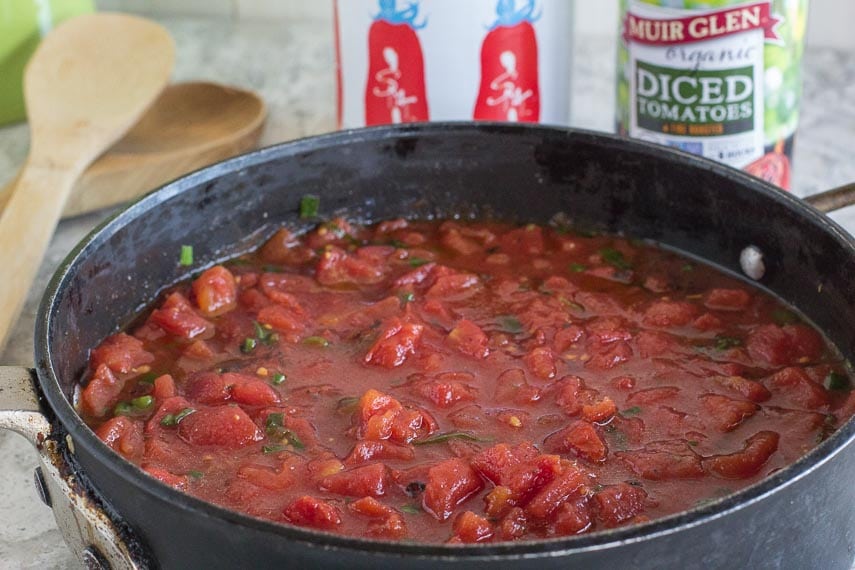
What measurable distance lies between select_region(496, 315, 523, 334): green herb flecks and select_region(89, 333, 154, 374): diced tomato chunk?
49cm

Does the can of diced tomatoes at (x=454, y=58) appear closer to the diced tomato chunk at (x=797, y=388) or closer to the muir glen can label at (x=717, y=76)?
the muir glen can label at (x=717, y=76)

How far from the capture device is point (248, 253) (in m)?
1.90

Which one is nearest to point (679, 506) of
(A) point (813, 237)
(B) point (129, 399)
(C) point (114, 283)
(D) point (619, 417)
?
(D) point (619, 417)

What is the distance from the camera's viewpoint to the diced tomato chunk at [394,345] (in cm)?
157

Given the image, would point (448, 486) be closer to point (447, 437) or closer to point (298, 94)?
point (447, 437)

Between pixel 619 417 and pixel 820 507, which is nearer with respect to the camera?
pixel 820 507

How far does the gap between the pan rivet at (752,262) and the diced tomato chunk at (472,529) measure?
2.32 feet

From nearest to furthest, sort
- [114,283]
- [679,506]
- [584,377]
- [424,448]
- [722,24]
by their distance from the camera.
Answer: [679,506], [424,448], [584,377], [114,283], [722,24]

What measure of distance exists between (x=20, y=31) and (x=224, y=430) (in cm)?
148

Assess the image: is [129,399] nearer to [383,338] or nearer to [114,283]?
[114,283]

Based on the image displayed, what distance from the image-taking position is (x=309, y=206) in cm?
192

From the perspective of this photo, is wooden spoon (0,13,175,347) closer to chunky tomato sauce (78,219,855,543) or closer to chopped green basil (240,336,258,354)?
chunky tomato sauce (78,219,855,543)

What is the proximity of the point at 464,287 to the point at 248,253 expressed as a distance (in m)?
0.37

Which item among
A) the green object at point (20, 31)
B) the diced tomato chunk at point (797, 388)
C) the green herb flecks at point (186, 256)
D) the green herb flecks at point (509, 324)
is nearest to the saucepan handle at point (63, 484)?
the green herb flecks at point (186, 256)
